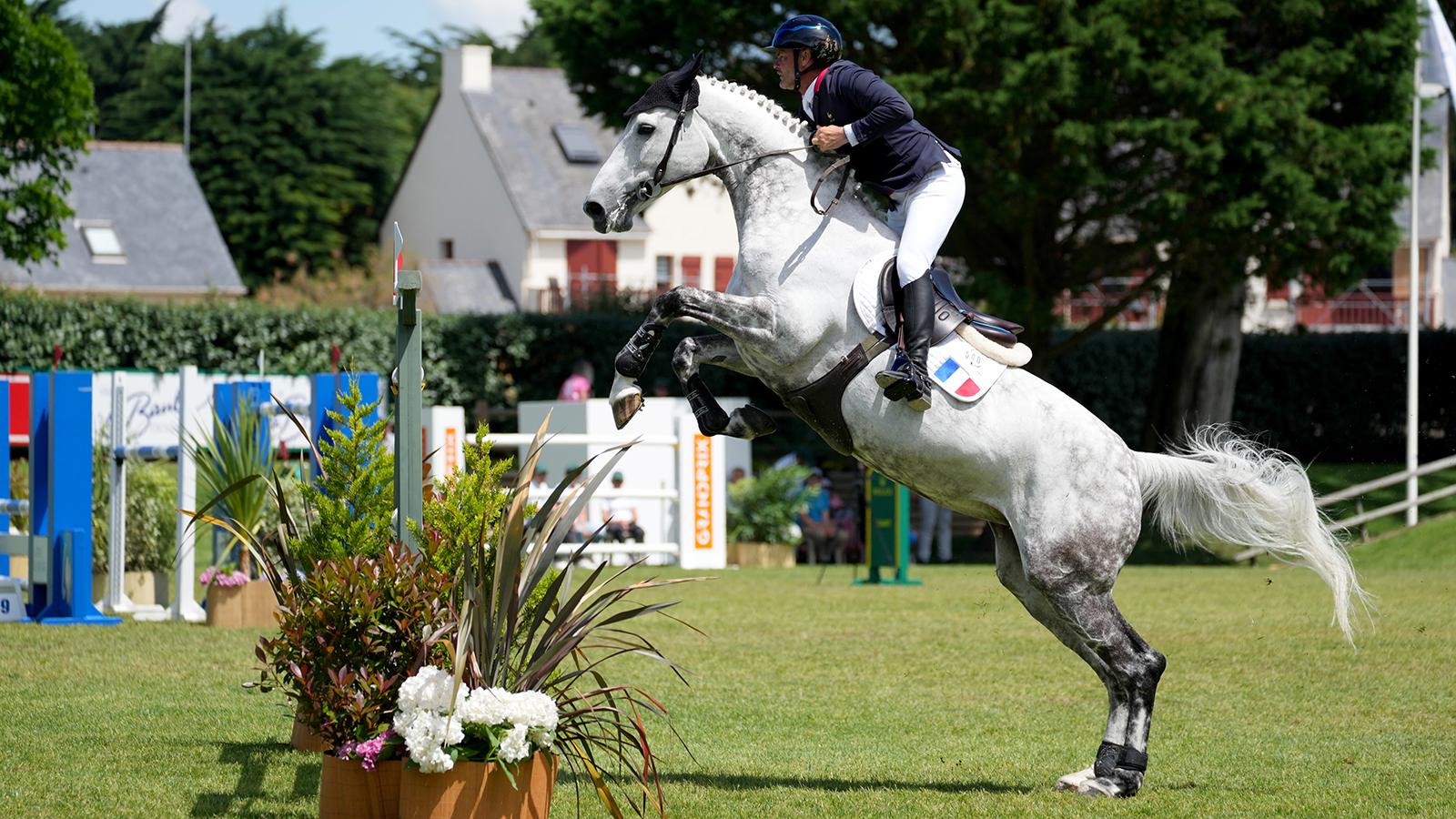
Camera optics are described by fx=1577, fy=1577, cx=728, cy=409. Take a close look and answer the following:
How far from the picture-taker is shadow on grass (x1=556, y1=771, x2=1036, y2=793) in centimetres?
598

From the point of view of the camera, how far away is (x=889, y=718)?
7699 millimetres

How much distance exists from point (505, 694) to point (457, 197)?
39598 millimetres

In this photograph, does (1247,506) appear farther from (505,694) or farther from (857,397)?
(505,694)

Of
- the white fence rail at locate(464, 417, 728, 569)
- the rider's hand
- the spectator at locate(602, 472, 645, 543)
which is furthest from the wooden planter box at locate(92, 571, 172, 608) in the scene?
the rider's hand

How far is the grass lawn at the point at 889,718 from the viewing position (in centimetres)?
573

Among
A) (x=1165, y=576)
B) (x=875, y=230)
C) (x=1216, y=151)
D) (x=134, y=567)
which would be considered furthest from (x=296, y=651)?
(x=1216, y=151)

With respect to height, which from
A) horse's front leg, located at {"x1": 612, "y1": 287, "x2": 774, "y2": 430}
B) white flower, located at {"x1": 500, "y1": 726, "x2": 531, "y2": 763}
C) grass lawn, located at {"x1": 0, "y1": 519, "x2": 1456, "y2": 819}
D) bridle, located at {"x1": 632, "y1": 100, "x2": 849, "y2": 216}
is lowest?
grass lawn, located at {"x1": 0, "y1": 519, "x2": 1456, "y2": 819}

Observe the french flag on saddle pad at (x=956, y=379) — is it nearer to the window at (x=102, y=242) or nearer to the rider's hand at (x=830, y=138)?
the rider's hand at (x=830, y=138)

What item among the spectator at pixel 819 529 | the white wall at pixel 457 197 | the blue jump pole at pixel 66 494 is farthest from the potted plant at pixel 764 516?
the white wall at pixel 457 197

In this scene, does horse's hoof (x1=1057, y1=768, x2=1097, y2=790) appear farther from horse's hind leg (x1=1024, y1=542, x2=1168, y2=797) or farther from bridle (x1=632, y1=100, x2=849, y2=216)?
bridle (x1=632, y1=100, x2=849, y2=216)

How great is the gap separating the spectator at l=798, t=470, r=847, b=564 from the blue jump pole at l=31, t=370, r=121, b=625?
923 cm

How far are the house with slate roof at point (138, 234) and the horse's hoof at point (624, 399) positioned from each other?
3009 cm

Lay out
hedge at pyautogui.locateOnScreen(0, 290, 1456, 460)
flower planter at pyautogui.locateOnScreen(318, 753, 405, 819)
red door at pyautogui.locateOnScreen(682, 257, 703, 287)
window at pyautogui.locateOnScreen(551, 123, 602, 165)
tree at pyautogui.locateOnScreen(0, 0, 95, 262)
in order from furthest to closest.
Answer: red door at pyautogui.locateOnScreen(682, 257, 703, 287) < window at pyautogui.locateOnScreen(551, 123, 602, 165) < hedge at pyautogui.locateOnScreen(0, 290, 1456, 460) < tree at pyautogui.locateOnScreen(0, 0, 95, 262) < flower planter at pyautogui.locateOnScreen(318, 753, 405, 819)

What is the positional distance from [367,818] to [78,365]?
61.9ft
